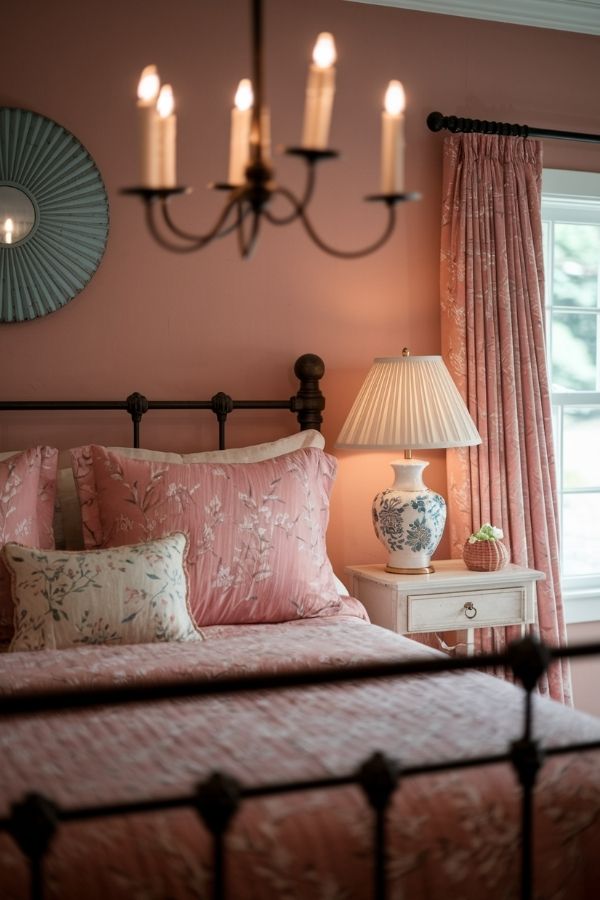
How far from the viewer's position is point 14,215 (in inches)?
120

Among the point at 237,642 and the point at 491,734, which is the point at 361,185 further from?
the point at 491,734

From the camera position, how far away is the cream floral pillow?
236cm

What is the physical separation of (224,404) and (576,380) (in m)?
1.48

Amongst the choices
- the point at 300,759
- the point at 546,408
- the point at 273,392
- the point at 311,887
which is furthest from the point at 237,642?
the point at 546,408

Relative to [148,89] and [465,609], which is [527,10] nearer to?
[465,609]

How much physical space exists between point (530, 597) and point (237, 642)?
129 cm

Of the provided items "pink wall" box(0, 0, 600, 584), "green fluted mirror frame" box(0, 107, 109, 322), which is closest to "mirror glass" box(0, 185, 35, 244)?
"green fluted mirror frame" box(0, 107, 109, 322)

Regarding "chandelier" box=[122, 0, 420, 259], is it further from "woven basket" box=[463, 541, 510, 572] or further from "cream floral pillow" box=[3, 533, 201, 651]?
"woven basket" box=[463, 541, 510, 572]

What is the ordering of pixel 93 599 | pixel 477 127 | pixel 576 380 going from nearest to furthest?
pixel 93 599 < pixel 477 127 < pixel 576 380

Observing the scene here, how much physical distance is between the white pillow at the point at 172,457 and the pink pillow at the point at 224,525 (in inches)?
3.2

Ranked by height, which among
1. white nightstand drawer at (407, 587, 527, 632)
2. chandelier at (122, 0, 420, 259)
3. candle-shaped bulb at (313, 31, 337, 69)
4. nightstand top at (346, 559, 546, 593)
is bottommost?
white nightstand drawer at (407, 587, 527, 632)

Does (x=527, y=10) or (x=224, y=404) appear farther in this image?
(x=527, y=10)

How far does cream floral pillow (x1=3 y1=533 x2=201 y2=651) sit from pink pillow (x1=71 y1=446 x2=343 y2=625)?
9.0 inches

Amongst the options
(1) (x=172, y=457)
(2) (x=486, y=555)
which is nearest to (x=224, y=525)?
(1) (x=172, y=457)
